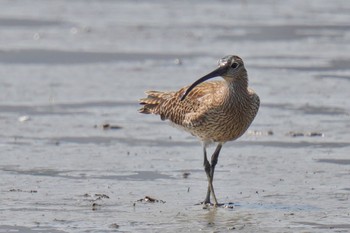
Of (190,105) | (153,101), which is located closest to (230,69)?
(190,105)

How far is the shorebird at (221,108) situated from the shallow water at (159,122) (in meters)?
0.46

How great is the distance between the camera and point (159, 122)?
43.7 feet

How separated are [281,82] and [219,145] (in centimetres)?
497

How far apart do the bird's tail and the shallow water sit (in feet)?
1.51

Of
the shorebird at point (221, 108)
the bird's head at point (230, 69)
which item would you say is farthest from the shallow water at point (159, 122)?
the bird's head at point (230, 69)

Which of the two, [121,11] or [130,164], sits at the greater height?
[121,11]

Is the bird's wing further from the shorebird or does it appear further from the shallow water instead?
the shallow water

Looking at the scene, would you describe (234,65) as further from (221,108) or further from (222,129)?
(222,129)

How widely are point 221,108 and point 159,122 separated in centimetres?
323

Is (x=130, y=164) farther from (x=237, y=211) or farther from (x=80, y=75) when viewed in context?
(x=80, y=75)

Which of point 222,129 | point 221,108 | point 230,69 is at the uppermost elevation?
point 230,69

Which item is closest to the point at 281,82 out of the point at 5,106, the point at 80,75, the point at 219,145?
the point at 80,75

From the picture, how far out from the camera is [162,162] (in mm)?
11203

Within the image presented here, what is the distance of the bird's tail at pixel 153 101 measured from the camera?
1129 centimetres
